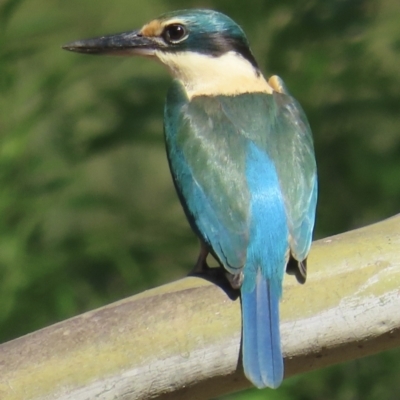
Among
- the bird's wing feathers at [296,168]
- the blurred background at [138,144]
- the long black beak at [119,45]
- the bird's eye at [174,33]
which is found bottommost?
the blurred background at [138,144]

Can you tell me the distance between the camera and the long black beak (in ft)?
10.6

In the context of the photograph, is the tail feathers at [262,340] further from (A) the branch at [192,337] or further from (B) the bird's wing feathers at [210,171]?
(B) the bird's wing feathers at [210,171]

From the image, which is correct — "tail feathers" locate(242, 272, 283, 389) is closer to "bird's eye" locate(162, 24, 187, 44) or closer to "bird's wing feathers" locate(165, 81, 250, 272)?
"bird's wing feathers" locate(165, 81, 250, 272)

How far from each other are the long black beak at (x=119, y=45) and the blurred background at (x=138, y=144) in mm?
117

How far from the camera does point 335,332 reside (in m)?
2.26

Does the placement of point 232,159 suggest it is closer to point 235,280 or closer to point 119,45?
point 235,280

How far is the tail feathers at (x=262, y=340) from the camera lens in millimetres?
2256

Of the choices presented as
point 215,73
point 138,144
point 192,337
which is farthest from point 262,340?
point 138,144

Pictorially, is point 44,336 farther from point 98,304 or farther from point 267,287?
point 98,304

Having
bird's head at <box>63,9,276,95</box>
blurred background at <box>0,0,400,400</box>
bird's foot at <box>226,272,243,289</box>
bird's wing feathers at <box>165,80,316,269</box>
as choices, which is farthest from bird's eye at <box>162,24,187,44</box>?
bird's foot at <box>226,272,243,289</box>

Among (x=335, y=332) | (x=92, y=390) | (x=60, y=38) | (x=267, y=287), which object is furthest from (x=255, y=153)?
(x=60, y=38)

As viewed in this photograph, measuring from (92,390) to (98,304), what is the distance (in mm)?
1223

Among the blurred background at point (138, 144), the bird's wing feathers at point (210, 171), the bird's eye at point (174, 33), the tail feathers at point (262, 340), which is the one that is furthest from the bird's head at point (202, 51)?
the tail feathers at point (262, 340)

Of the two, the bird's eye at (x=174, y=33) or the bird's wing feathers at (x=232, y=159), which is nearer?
the bird's wing feathers at (x=232, y=159)
